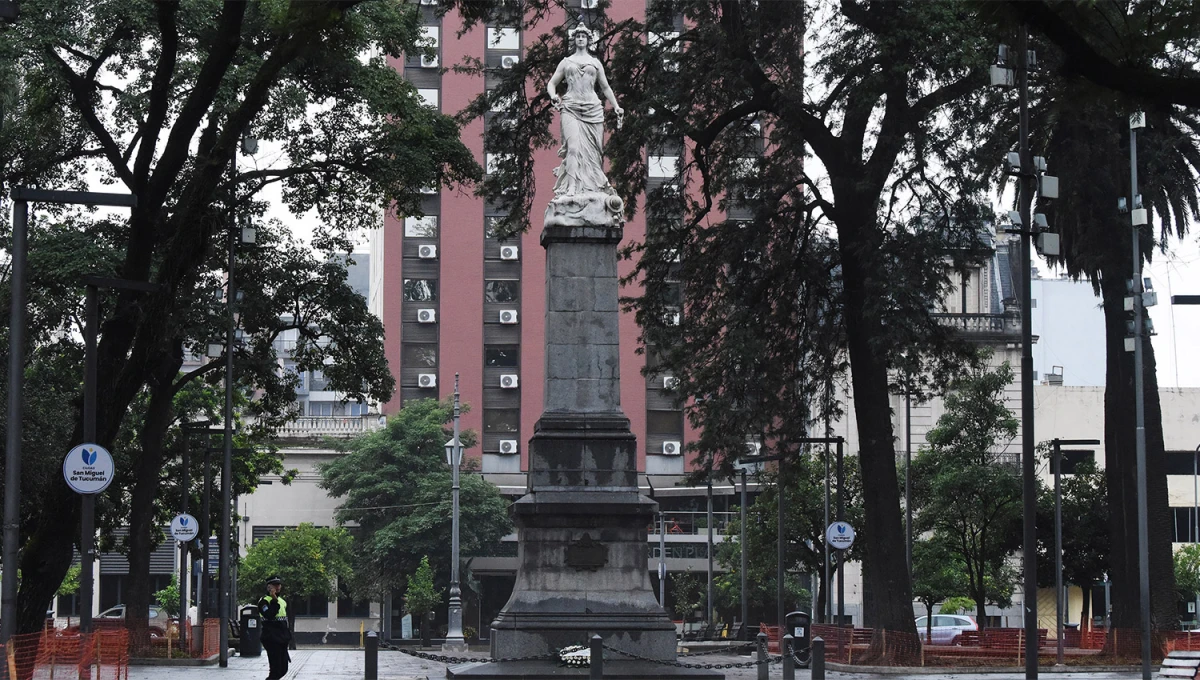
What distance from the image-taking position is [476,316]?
7931 centimetres

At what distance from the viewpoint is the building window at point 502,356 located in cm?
7925

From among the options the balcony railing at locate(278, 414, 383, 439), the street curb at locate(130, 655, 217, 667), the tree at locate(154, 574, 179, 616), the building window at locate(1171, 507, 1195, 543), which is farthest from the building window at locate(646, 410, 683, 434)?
the street curb at locate(130, 655, 217, 667)

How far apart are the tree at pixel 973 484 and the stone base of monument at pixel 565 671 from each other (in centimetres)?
2465

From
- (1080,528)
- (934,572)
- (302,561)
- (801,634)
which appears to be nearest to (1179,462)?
(934,572)

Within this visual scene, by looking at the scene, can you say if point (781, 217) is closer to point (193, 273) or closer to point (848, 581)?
point (193, 273)

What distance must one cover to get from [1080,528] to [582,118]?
27.2 m

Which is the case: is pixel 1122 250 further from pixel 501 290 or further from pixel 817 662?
pixel 501 290

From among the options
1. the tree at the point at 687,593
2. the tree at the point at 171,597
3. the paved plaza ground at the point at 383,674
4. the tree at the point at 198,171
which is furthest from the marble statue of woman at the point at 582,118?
the tree at the point at 171,597

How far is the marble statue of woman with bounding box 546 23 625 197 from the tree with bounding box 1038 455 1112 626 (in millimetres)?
25878

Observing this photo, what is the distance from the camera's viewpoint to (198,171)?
2538 centimetres

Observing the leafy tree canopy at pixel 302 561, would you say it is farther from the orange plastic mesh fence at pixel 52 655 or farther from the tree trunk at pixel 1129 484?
the orange plastic mesh fence at pixel 52 655

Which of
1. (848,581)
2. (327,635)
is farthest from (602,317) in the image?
(327,635)

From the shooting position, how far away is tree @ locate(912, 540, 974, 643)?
50875 millimetres

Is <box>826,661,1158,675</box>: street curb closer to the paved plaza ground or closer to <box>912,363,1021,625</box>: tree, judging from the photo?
the paved plaza ground
